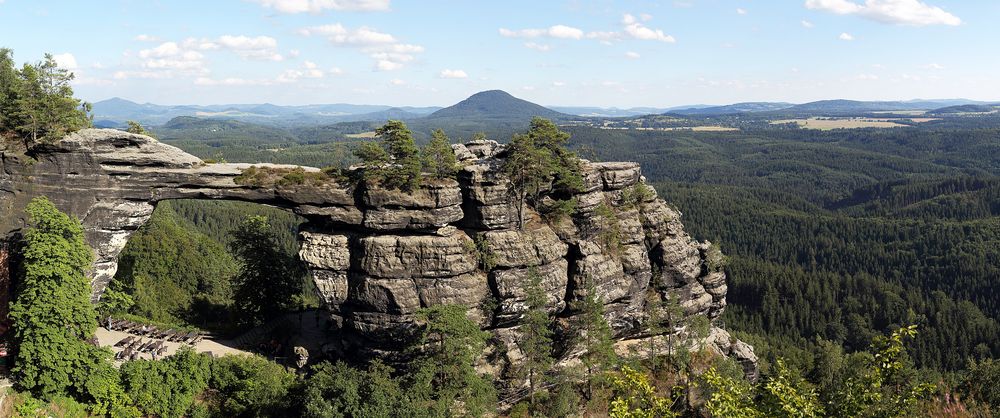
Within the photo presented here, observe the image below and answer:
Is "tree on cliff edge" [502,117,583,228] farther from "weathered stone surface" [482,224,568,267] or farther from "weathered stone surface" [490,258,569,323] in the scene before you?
"weathered stone surface" [490,258,569,323]

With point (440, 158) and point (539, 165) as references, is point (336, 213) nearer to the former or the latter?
point (440, 158)

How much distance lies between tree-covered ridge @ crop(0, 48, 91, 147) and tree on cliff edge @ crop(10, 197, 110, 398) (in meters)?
6.17

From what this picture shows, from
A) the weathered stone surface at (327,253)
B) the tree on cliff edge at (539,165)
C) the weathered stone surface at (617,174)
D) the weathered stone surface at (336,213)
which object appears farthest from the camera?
the weathered stone surface at (617,174)

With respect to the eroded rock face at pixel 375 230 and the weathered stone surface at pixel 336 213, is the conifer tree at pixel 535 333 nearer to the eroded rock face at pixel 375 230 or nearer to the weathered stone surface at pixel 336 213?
the eroded rock face at pixel 375 230

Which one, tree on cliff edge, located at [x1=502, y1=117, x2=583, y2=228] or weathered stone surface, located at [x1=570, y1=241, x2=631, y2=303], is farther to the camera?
weathered stone surface, located at [x1=570, y1=241, x2=631, y2=303]

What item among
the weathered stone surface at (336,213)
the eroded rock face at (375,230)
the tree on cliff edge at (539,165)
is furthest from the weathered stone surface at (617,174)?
the weathered stone surface at (336,213)

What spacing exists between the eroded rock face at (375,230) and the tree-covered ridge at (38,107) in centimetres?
111

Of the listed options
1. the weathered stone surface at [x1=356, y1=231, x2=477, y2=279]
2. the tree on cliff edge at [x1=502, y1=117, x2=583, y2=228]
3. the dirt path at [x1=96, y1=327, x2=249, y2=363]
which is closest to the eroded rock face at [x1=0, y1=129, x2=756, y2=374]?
the weathered stone surface at [x1=356, y1=231, x2=477, y2=279]

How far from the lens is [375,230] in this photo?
36594mm

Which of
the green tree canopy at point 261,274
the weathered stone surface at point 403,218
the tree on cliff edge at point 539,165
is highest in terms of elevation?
the tree on cliff edge at point 539,165

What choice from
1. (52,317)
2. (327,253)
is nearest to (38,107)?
(52,317)

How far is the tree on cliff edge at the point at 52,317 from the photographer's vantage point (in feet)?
94.9

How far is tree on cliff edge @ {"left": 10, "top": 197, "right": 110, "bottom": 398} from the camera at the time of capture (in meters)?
28.9

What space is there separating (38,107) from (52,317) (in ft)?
46.5
